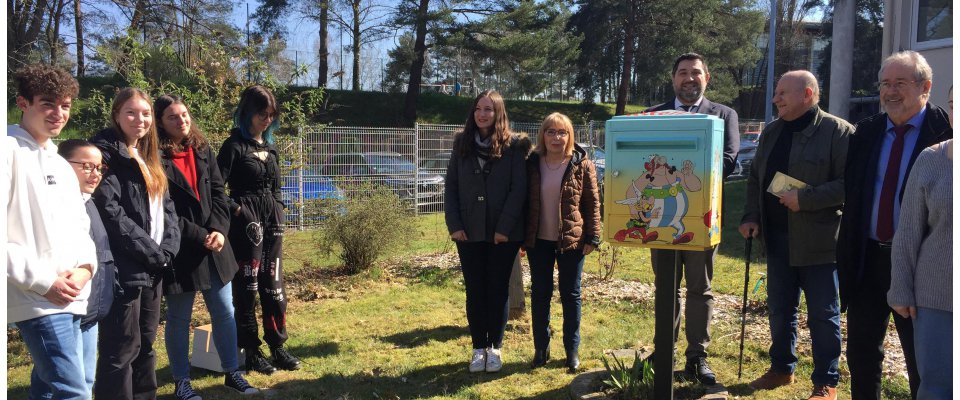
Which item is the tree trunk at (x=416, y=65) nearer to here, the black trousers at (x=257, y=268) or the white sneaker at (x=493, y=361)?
the black trousers at (x=257, y=268)

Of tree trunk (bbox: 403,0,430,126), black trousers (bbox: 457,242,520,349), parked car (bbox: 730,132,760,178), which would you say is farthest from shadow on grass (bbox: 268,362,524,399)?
tree trunk (bbox: 403,0,430,126)

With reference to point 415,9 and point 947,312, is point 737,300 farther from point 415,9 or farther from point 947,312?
point 415,9

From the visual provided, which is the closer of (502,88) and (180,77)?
(180,77)

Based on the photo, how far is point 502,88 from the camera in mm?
31484

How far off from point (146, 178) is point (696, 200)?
2686mm

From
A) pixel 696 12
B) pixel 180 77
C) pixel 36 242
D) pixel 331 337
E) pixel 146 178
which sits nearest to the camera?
pixel 36 242

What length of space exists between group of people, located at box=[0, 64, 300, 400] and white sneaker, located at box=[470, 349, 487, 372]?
4.03 feet

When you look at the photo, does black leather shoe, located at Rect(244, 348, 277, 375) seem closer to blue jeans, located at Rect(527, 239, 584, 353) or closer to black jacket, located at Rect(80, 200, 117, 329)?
black jacket, located at Rect(80, 200, 117, 329)

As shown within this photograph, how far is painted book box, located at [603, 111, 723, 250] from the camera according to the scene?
9.89 feet

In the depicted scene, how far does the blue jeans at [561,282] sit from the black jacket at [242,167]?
1.80m

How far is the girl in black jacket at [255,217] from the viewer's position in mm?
4145

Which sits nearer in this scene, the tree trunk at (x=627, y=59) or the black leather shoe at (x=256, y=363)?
the black leather shoe at (x=256, y=363)

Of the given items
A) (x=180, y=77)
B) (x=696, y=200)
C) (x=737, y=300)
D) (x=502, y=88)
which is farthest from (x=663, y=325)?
(x=502, y=88)

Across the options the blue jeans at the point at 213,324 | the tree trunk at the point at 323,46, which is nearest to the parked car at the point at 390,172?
the blue jeans at the point at 213,324
